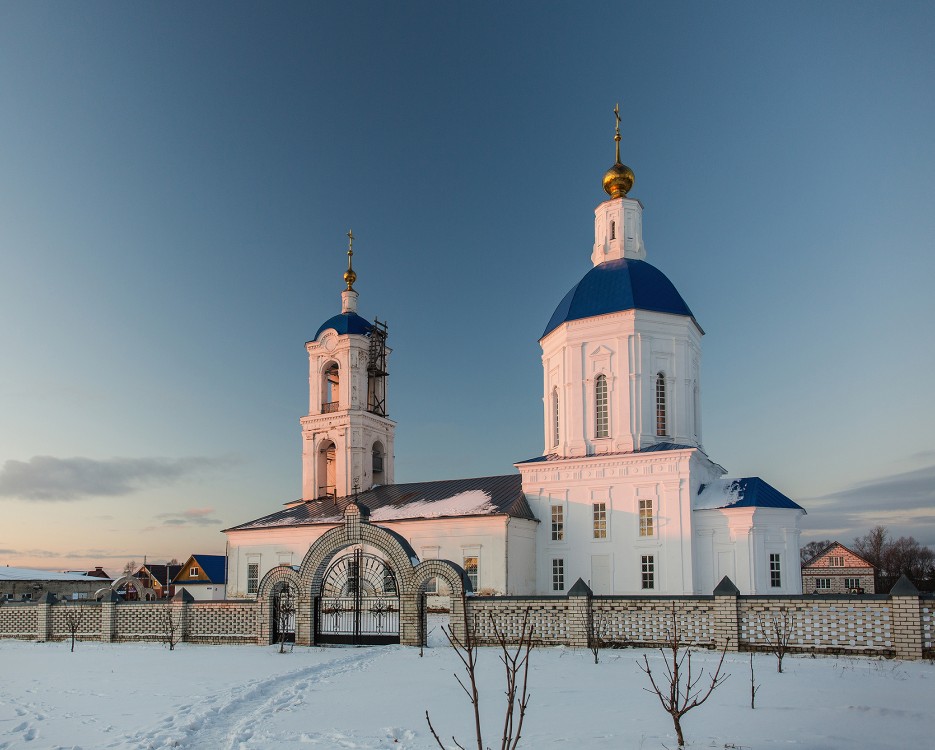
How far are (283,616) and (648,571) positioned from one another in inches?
499

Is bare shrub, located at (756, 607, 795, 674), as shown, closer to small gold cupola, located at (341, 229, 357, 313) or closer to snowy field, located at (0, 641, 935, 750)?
snowy field, located at (0, 641, 935, 750)

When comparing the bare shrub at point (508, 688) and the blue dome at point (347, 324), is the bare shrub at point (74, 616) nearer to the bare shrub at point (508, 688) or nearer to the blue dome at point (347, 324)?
the bare shrub at point (508, 688)

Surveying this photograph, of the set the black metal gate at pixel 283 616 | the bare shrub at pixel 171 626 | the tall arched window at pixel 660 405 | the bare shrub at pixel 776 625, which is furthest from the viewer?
the tall arched window at pixel 660 405

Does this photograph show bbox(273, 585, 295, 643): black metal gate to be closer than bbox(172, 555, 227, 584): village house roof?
Yes

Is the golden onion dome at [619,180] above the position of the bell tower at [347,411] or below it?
above

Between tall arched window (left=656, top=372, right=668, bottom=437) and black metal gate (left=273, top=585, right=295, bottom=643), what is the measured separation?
14.5 m

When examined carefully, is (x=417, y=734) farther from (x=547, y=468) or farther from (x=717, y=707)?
(x=547, y=468)

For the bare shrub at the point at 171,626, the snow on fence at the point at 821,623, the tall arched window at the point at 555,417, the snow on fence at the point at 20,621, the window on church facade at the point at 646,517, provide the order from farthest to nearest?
the tall arched window at the point at 555,417 < the window on church facade at the point at 646,517 < the snow on fence at the point at 20,621 < the bare shrub at the point at 171,626 < the snow on fence at the point at 821,623

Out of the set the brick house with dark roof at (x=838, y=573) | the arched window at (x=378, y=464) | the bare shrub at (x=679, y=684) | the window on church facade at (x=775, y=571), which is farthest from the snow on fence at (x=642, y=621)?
the brick house with dark roof at (x=838, y=573)

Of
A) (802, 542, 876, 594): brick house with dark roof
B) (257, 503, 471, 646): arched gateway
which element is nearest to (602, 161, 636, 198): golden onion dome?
(257, 503, 471, 646): arched gateway

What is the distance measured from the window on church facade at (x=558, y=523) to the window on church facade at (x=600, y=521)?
1256mm

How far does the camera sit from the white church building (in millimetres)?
27266

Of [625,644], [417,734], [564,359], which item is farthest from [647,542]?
[417,734]

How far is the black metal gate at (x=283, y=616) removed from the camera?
68.2 ft
